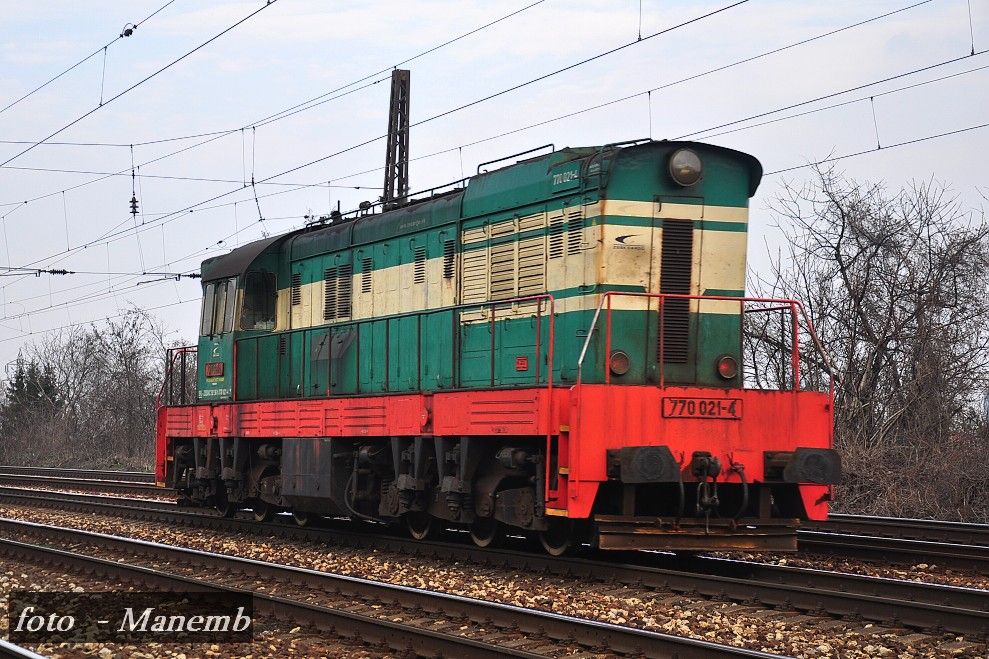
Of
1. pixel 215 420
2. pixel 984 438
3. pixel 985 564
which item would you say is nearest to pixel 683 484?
pixel 985 564

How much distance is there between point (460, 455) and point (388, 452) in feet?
6.15

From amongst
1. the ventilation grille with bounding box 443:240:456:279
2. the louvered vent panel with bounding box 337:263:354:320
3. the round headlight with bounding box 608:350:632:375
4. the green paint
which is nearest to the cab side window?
the green paint

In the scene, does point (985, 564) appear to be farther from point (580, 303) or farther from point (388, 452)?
point (388, 452)

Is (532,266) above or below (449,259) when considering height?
below

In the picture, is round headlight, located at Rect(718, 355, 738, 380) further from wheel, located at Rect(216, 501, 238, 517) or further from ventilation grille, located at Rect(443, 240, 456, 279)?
wheel, located at Rect(216, 501, 238, 517)

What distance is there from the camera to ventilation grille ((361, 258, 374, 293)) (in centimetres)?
1371

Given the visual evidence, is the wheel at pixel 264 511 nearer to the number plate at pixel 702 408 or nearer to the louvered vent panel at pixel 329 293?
the louvered vent panel at pixel 329 293

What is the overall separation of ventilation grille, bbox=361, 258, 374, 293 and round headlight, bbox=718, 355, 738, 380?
15.4 feet

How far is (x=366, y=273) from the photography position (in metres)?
13.8

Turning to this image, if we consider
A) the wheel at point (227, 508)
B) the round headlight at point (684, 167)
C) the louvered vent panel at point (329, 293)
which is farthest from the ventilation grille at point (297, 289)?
the round headlight at point (684, 167)

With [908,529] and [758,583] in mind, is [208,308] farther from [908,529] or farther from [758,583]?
[758,583]

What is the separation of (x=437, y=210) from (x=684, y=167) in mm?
3141

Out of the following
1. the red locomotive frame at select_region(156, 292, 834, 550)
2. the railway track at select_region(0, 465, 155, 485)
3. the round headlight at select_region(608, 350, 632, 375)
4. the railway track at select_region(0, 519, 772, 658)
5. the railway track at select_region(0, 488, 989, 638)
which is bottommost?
the railway track at select_region(0, 465, 155, 485)

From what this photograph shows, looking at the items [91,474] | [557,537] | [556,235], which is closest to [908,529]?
[557,537]
